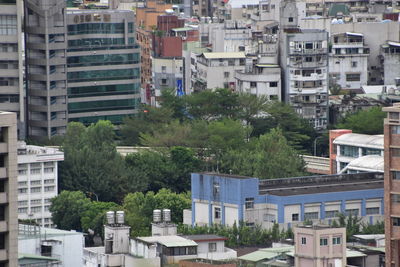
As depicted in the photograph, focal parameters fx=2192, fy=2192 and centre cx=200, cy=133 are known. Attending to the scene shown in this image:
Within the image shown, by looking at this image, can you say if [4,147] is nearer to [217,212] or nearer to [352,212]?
[217,212]

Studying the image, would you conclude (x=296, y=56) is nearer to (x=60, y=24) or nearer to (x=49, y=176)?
(x=60, y=24)

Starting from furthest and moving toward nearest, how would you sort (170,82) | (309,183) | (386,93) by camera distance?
1. (170,82)
2. (386,93)
3. (309,183)

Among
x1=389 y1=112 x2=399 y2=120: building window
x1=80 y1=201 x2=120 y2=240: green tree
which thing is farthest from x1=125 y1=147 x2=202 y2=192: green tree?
x1=389 y1=112 x2=399 y2=120: building window

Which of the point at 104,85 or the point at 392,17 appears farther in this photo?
the point at 392,17

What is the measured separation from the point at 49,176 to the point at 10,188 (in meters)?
59.5

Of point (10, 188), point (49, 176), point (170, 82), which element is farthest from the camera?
point (170, 82)

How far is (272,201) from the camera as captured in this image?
356 feet

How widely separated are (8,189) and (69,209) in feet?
180

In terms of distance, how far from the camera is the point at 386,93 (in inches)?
6280

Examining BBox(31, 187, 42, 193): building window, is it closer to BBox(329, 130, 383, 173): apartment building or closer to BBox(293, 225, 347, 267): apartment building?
BBox(329, 130, 383, 173): apartment building

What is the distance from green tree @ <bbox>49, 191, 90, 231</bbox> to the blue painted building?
1086 centimetres

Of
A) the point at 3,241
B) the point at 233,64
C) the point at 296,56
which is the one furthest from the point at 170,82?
the point at 3,241

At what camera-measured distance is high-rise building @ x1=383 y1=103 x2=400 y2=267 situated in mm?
87875

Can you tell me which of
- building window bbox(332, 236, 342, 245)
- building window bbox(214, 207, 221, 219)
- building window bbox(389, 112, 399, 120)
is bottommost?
building window bbox(214, 207, 221, 219)
